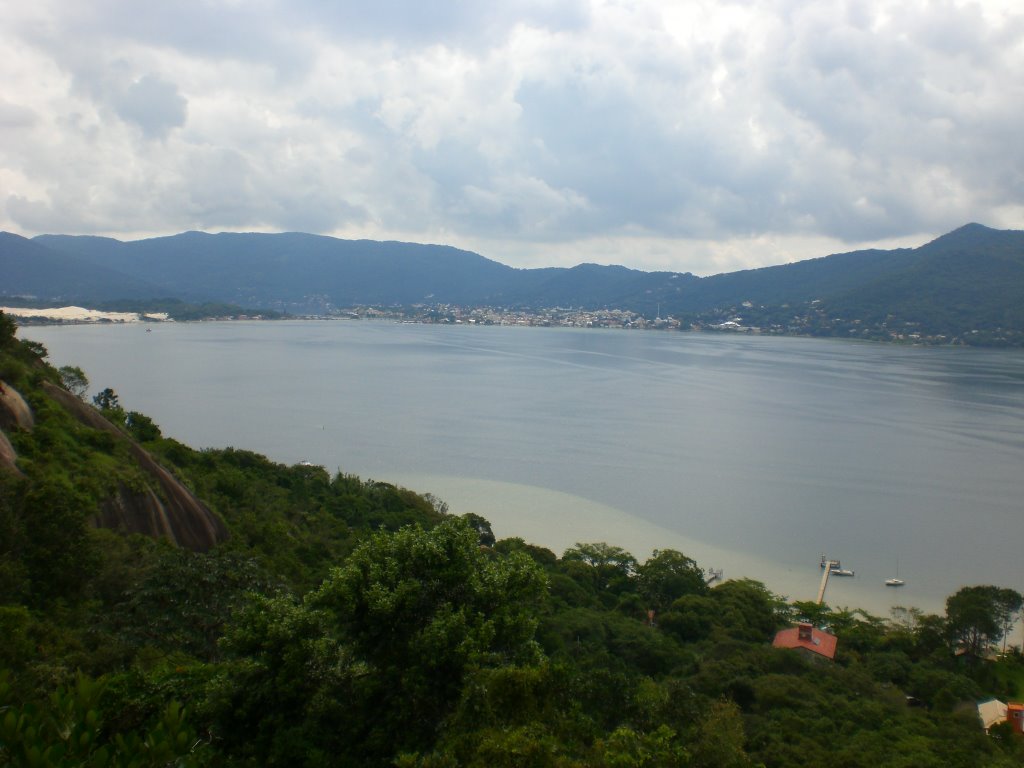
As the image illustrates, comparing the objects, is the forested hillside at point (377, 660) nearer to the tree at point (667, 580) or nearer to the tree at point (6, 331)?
the tree at point (6, 331)

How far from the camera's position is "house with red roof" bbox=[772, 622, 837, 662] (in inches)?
536

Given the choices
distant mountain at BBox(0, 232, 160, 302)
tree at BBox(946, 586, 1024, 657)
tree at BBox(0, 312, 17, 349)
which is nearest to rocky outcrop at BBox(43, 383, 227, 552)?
tree at BBox(0, 312, 17, 349)

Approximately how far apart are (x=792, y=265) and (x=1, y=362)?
590ft

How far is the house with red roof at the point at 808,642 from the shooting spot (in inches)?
536

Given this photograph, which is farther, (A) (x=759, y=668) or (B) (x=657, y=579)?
(B) (x=657, y=579)

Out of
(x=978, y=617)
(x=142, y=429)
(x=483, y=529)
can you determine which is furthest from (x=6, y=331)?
(x=978, y=617)

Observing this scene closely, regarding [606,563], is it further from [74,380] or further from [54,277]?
[54,277]

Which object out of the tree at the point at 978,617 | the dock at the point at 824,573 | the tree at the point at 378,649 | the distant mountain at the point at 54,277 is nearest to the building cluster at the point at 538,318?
the distant mountain at the point at 54,277

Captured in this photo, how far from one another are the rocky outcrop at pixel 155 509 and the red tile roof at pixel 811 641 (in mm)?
10692

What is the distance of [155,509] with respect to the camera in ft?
38.0

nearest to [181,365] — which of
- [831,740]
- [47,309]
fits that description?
[831,740]

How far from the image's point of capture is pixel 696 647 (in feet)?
46.3

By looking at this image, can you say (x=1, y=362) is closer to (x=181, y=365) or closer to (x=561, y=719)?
(x=561, y=719)

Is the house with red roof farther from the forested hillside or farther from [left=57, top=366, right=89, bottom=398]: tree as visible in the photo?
[left=57, top=366, right=89, bottom=398]: tree
